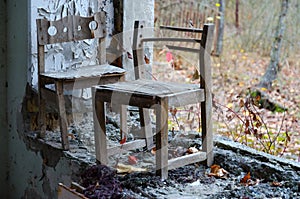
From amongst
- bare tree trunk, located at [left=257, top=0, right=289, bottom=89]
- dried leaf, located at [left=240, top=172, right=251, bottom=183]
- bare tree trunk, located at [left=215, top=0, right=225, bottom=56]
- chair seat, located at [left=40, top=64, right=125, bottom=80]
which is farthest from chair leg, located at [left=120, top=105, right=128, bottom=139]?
bare tree trunk, located at [left=215, top=0, right=225, bottom=56]

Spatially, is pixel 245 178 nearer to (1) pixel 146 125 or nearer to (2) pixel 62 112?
(1) pixel 146 125

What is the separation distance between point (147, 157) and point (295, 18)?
16.1 feet

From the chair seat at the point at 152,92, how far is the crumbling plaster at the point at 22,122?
20.8 inches

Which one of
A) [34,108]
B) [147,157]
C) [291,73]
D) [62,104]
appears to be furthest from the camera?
[291,73]

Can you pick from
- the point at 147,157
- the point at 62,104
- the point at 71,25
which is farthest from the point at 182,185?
the point at 71,25

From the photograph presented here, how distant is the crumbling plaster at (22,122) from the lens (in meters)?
2.83

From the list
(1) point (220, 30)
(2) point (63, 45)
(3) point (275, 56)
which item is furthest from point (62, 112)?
(1) point (220, 30)

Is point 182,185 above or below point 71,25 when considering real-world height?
below

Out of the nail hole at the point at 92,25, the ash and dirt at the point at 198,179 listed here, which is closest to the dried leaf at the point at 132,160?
the ash and dirt at the point at 198,179

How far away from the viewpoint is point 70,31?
273 cm

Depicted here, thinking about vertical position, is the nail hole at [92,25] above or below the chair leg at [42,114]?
above

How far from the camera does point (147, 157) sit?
274cm

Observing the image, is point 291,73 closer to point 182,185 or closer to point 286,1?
point 286,1

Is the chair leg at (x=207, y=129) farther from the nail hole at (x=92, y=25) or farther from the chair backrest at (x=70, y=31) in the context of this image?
the nail hole at (x=92, y=25)
